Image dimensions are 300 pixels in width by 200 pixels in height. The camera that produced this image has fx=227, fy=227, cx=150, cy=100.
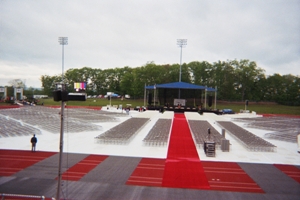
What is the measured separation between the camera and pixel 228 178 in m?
12.1

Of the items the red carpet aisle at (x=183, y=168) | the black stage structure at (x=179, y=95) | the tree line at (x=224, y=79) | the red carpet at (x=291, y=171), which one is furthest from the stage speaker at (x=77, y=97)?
the tree line at (x=224, y=79)

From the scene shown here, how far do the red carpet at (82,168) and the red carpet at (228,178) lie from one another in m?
6.60

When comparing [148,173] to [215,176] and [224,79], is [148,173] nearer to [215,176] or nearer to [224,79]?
[215,176]

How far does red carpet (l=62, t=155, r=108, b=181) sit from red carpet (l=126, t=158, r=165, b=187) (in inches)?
103

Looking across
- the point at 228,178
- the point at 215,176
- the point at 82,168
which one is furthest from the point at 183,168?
the point at 82,168

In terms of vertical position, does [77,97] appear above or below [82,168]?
above

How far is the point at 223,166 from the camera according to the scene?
45.9ft

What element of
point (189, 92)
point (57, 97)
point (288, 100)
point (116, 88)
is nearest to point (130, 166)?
point (57, 97)

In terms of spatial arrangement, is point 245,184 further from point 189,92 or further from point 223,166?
point 189,92

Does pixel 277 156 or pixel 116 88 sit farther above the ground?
pixel 116 88

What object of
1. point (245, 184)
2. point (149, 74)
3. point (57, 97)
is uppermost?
point (149, 74)

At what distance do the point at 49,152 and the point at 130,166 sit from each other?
6522 mm

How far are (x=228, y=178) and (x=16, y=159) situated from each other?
42.0 ft

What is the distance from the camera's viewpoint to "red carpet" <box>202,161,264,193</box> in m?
10.8
